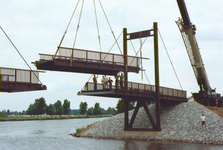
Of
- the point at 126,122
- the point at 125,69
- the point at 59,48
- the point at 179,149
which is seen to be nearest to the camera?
the point at 179,149

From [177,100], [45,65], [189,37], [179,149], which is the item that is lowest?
[179,149]

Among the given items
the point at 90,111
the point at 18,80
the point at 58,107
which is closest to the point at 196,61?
the point at 18,80

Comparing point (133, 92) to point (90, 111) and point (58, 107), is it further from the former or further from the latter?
point (90, 111)

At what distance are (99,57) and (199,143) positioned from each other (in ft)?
45.0

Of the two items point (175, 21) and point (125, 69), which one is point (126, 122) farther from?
point (175, 21)

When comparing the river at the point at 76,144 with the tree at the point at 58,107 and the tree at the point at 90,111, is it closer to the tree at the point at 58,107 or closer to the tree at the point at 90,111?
the tree at the point at 58,107

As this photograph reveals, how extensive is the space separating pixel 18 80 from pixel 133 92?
14544 mm

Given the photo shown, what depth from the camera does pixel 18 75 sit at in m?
28.8

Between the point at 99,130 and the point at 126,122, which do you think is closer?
the point at 126,122

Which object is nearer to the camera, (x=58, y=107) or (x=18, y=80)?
(x=18, y=80)

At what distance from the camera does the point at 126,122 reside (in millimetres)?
43500

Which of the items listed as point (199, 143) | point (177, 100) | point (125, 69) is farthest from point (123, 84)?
point (177, 100)

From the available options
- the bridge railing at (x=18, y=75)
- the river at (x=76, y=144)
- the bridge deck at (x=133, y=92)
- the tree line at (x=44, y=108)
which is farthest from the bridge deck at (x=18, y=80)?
the tree line at (x=44, y=108)

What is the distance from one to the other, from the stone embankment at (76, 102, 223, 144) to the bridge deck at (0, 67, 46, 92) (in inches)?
641
